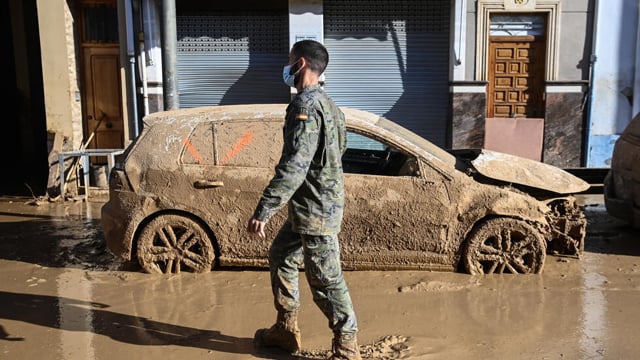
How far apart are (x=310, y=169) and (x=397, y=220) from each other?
194 cm

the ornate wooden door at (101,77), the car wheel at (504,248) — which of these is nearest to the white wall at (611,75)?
the car wheel at (504,248)

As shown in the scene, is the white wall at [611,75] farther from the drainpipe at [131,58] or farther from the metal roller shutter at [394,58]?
the drainpipe at [131,58]

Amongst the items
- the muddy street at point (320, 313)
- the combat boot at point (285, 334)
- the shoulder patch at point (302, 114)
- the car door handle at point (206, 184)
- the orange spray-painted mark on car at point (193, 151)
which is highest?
the shoulder patch at point (302, 114)

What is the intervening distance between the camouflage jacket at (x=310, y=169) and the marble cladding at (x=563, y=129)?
325 inches

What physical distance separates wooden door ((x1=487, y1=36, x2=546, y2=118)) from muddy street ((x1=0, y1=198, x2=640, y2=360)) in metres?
5.25

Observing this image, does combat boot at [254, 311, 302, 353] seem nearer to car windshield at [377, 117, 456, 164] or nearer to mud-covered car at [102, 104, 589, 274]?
mud-covered car at [102, 104, 589, 274]

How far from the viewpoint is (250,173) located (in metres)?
5.55

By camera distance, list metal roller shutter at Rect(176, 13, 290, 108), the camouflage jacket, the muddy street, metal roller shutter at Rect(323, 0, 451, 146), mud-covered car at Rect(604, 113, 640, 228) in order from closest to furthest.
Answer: the camouflage jacket < the muddy street < mud-covered car at Rect(604, 113, 640, 228) < metal roller shutter at Rect(323, 0, 451, 146) < metal roller shutter at Rect(176, 13, 290, 108)

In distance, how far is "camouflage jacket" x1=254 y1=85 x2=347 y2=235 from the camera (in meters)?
3.53

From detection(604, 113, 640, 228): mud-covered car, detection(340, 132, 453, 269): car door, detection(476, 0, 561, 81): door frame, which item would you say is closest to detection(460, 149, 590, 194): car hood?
detection(340, 132, 453, 269): car door

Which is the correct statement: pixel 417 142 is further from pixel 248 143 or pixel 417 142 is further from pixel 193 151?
pixel 193 151

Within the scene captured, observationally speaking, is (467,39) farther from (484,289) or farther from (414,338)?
(414,338)

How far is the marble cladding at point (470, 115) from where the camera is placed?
36.3 ft

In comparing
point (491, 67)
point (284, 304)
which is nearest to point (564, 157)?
point (491, 67)
